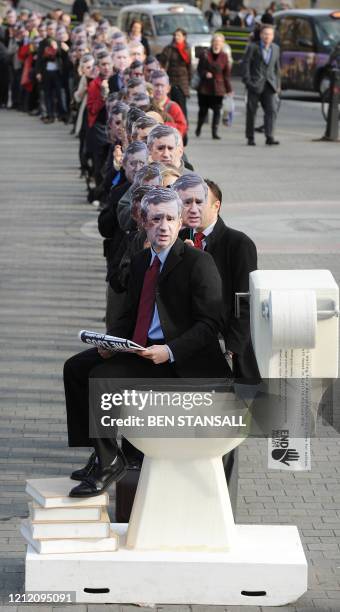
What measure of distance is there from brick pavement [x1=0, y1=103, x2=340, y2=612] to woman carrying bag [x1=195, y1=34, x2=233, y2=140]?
2.44 feet

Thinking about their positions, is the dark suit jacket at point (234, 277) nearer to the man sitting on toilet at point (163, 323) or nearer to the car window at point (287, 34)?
the man sitting on toilet at point (163, 323)

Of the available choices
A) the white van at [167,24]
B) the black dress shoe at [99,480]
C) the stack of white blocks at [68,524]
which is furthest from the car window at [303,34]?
the stack of white blocks at [68,524]

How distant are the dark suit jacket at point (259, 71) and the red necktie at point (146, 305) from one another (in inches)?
723

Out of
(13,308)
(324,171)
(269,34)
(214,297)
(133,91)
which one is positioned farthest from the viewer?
(269,34)

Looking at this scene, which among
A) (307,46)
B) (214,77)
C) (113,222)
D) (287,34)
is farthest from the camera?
(287,34)

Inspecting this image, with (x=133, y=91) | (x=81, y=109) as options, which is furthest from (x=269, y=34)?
(x=133, y=91)

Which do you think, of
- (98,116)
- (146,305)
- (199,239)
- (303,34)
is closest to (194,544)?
(146,305)

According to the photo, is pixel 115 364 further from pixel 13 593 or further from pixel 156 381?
pixel 13 593

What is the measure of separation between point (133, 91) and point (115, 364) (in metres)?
7.52

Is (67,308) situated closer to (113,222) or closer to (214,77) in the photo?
(113,222)

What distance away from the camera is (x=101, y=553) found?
6418mm

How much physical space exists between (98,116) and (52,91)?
44.9 feet

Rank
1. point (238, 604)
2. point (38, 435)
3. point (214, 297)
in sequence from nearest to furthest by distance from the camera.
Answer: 1. point (238, 604)
2. point (214, 297)
3. point (38, 435)

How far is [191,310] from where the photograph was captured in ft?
22.4
